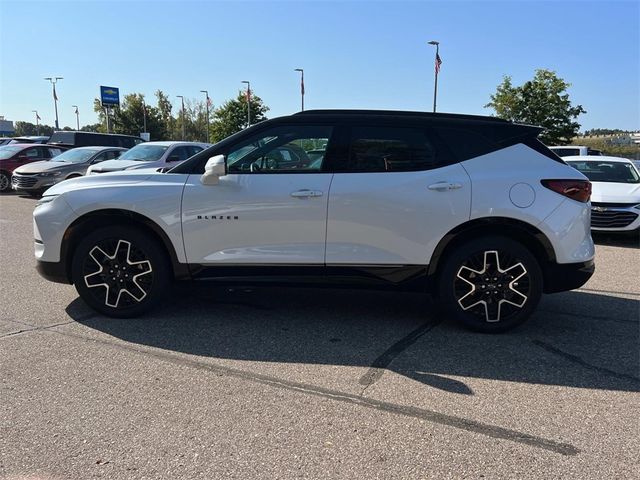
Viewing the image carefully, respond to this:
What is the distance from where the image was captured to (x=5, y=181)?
1755cm

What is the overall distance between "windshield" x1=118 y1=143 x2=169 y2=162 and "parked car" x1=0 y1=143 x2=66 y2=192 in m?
5.83

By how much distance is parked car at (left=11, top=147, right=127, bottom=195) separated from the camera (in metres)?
15.1

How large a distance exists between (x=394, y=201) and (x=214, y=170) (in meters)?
1.51

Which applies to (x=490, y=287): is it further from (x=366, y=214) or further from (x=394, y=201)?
(x=366, y=214)

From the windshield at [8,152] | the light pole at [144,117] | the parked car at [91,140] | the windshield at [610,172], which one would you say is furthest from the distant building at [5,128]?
the windshield at [610,172]

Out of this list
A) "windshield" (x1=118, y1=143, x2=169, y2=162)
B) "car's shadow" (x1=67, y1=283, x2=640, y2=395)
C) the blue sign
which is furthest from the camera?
the blue sign

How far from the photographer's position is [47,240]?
182 inches

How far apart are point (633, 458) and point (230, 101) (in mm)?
60973

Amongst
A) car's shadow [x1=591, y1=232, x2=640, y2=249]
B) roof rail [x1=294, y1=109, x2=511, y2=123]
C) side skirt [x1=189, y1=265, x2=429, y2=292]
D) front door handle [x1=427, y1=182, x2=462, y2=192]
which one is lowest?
car's shadow [x1=591, y1=232, x2=640, y2=249]

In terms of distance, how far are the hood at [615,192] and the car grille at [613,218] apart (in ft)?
0.72

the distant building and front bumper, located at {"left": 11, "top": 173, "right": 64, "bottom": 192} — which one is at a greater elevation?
the distant building

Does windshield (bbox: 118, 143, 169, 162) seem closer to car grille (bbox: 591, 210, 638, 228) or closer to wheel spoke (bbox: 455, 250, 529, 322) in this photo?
car grille (bbox: 591, 210, 638, 228)

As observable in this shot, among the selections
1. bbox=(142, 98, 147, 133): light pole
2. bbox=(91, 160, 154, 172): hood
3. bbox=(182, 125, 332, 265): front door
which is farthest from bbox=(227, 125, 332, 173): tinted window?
bbox=(142, 98, 147, 133): light pole

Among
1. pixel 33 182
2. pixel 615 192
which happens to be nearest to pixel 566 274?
pixel 615 192
